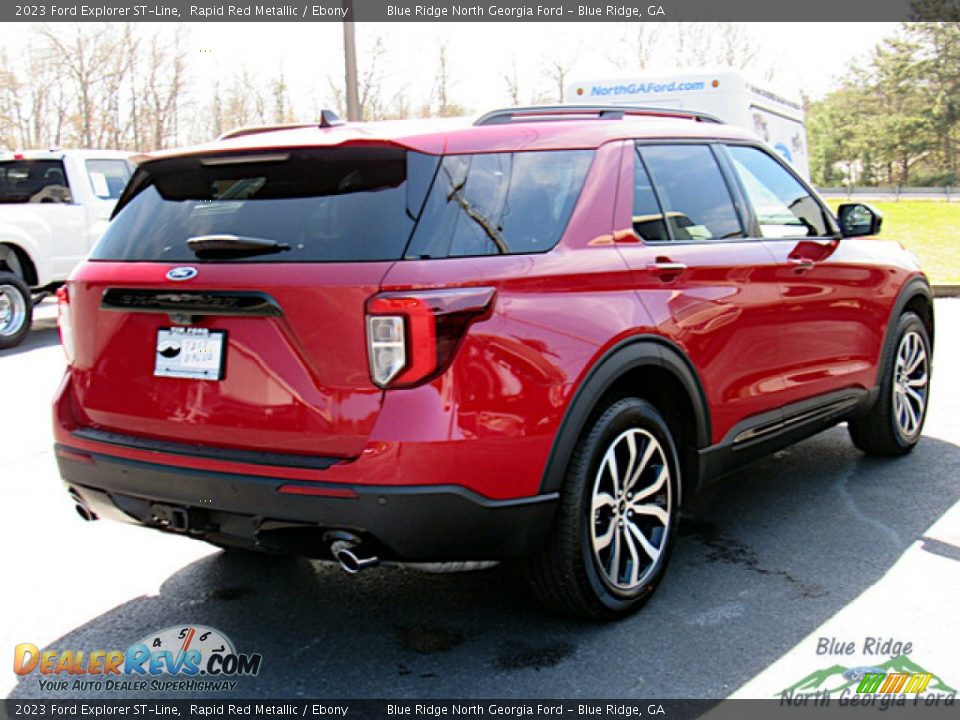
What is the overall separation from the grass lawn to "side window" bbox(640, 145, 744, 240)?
20.8 feet

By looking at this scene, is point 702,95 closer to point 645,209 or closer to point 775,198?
point 775,198

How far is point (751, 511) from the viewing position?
5000mm

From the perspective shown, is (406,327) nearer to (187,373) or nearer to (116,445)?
(187,373)

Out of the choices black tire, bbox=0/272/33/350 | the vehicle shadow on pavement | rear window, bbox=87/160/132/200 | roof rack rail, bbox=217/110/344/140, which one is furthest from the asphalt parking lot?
rear window, bbox=87/160/132/200

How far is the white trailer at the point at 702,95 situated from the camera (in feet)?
43.3

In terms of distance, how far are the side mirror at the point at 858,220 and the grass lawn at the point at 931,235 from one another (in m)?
5.10

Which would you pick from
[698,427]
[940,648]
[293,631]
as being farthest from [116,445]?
[940,648]

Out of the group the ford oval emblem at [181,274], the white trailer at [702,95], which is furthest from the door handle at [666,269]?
the white trailer at [702,95]

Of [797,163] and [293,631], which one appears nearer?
[293,631]

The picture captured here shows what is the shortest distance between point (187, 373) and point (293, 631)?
106 cm

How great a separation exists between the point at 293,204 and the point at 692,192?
5.88 ft

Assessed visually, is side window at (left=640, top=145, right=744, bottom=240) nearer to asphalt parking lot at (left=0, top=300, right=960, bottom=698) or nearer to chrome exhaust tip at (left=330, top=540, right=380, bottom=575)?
asphalt parking lot at (left=0, top=300, right=960, bottom=698)

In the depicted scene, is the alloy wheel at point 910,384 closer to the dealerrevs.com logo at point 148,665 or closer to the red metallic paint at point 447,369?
the red metallic paint at point 447,369

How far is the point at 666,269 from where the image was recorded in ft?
12.7
